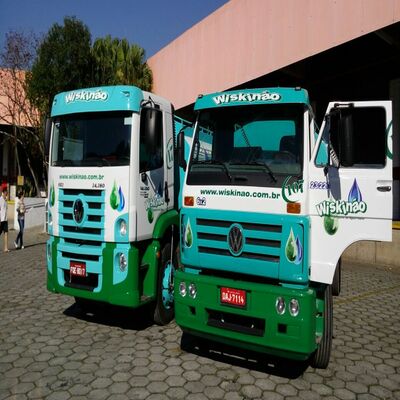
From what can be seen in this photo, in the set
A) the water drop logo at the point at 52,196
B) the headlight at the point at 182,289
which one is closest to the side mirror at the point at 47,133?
the water drop logo at the point at 52,196

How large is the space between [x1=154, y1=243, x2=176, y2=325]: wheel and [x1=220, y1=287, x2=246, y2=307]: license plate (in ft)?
5.40

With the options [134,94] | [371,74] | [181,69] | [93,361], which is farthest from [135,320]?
[181,69]

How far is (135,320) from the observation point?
5.79 m

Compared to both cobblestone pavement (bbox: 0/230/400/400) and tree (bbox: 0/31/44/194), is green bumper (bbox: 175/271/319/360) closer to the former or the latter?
cobblestone pavement (bbox: 0/230/400/400)

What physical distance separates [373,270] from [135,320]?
6.52m

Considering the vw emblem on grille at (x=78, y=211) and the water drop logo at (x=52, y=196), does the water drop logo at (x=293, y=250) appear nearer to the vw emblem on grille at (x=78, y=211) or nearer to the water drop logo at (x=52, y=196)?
the vw emblem on grille at (x=78, y=211)

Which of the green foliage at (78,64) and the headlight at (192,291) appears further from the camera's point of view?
the green foliage at (78,64)

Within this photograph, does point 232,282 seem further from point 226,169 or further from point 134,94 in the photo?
point 134,94

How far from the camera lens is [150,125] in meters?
5.01

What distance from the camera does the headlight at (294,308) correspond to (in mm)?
3713

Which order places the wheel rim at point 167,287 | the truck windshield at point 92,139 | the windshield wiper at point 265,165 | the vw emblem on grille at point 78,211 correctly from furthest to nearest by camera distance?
the wheel rim at point 167,287
the vw emblem on grille at point 78,211
the truck windshield at point 92,139
the windshield wiper at point 265,165

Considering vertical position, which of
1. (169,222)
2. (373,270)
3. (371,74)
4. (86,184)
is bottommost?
(373,270)

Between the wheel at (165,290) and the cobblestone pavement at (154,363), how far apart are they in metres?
0.18

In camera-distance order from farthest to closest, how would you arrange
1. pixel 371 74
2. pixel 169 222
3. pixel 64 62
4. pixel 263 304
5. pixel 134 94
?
pixel 64 62
pixel 371 74
pixel 169 222
pixel 134 94
pixel 263 304
